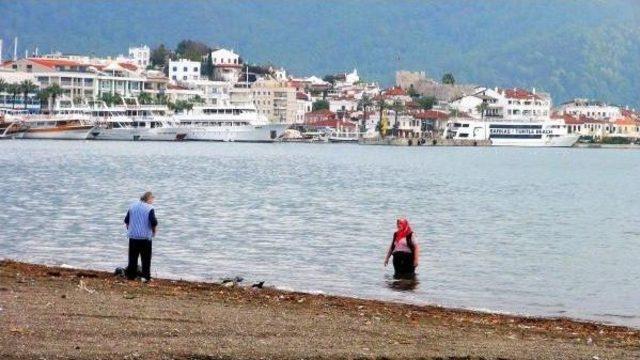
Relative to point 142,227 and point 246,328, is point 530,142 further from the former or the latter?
point 246,328

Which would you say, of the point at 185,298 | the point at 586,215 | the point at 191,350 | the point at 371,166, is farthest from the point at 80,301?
the point at 371,166

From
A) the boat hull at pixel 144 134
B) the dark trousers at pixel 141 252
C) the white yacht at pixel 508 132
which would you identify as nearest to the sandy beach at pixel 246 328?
the dark trousers at pixel 141 252

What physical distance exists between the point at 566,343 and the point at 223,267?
39.3 feet

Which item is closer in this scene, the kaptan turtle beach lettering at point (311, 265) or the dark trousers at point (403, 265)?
the kaptan turtle beach lettering at point (311, 265)

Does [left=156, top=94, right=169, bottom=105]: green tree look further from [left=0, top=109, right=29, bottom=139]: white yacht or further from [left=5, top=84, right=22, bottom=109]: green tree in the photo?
[left=0, top=109, right=29, bottom=139]: white yacht

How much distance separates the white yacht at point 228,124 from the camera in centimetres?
16950

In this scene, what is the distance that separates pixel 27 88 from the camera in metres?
182

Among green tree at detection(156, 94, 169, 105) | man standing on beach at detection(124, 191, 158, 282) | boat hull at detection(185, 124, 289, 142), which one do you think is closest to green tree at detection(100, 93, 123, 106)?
green tree at detection(156, 94, 169, 105)

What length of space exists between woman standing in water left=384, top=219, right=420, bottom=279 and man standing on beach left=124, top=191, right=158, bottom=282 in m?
5.56

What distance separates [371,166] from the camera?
10300 centimetres

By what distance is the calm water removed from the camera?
82.1 feet

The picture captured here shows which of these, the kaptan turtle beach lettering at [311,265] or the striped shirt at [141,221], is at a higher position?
the striped shirt at [141,221]

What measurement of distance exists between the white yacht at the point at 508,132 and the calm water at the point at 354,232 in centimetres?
11422

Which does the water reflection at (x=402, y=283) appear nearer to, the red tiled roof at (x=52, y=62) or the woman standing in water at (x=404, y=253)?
the woman standing in water at (x=404, y=253)
